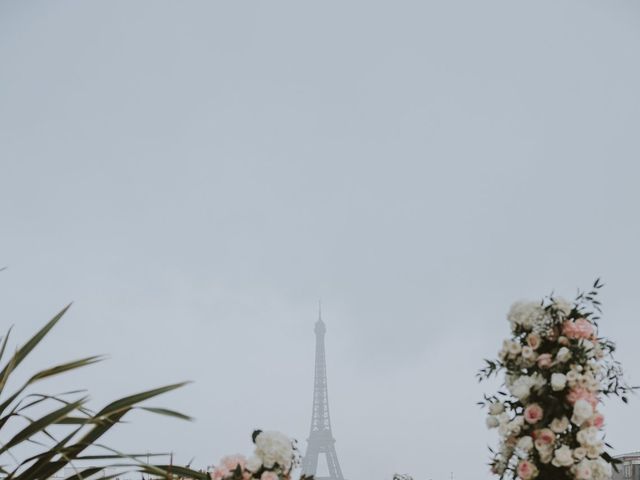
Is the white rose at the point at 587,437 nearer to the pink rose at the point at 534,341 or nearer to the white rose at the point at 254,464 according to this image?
the pink rose at the point at 534,341

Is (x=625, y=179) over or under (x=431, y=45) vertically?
under

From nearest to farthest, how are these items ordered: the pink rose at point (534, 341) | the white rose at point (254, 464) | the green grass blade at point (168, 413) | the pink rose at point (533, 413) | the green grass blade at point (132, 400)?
the green grass blade at point (168, 413)
the green grass blade at point (132, 400)
the white rose at point (254, 464)
the pink rose at point (533, 413)
the pink rose at point (534, 341)

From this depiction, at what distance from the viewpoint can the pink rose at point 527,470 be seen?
12.0 feet

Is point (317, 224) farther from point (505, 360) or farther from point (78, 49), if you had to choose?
point (505, 360)

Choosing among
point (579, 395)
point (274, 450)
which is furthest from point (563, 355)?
point (274, 450)

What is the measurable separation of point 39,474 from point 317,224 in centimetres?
9075

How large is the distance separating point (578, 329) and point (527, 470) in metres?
0.68

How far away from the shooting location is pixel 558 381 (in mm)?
3652

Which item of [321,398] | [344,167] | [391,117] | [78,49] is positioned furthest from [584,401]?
[344,167]

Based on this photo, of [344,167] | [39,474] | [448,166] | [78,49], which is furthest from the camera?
[344,167]

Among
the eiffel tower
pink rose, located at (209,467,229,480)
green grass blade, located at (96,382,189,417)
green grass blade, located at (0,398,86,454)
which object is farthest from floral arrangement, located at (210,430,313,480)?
the eiffel tower

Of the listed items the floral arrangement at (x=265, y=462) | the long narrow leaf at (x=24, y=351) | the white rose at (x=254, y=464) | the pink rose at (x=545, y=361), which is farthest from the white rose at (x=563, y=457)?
the long narrow leaf at (x=24, y=351)

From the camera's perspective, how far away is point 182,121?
4919 cm

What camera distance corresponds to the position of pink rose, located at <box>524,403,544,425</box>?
147 inches
